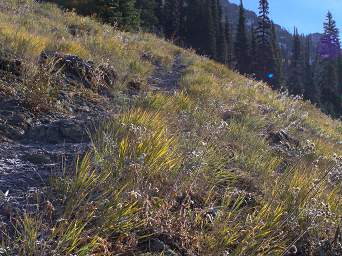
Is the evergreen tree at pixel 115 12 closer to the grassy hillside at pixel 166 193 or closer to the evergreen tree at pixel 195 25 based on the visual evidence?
the grassy hillside at pixel 166 193

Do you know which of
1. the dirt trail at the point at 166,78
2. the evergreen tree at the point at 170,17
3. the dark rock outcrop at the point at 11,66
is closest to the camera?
the dark rock outcrop at the point at 11,66

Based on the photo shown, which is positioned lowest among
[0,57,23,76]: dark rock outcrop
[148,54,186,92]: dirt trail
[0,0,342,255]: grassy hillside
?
[148,54,186,92]: dirt trail

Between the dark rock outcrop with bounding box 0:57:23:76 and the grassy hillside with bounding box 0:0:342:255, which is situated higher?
the dark rock outcrop with bounding box 0:57:23:76

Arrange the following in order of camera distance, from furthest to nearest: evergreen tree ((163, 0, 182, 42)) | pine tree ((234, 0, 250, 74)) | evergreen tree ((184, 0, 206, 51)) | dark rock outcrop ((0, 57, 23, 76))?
pine tree ((234, 0, 250, 74)) → evergreen tree ((184, 0, 206, 51)) → evergreen tree ((163, 0, 182, 42)) → dark rock outcrop ((0, 57, 23, 76))

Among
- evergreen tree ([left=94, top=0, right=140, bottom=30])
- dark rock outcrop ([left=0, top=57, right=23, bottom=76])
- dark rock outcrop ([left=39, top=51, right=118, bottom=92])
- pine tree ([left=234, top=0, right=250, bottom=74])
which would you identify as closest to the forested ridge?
pine tree ([left=234, top=0, right=250, bottom=74])

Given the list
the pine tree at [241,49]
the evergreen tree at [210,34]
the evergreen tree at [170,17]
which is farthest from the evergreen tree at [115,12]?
the pine tree at [241,49]

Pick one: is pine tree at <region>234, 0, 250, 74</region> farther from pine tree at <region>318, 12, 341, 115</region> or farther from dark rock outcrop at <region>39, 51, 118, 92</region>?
dark rock outcrop at <region>39, 51, 118, 92</region>

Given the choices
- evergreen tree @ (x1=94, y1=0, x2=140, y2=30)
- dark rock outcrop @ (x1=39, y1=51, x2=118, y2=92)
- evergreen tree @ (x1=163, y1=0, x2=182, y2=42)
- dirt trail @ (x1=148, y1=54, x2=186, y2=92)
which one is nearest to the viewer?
dark rock outcrop @ (x1=39, y1=51, x2=118, y2=92)

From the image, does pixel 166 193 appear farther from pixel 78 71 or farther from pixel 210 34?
pixel 210 34

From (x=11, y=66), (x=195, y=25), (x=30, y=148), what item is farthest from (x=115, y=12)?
(x=195, y=25)

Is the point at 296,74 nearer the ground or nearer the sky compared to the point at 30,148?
nearer the ground

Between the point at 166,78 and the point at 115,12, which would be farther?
the point at 115,12

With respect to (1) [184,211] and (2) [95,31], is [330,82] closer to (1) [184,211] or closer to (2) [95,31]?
(2) [95,31]

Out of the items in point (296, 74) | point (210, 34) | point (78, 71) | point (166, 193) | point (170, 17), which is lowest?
point (296, 74)
